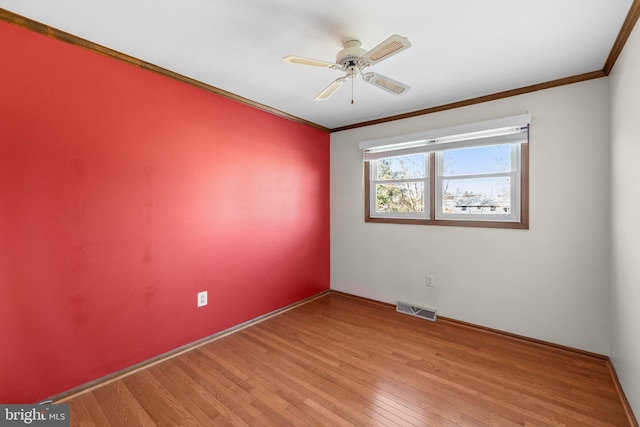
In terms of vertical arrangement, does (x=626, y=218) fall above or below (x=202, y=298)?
above

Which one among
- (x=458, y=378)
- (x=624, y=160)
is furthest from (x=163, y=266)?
(x=624, y=160)

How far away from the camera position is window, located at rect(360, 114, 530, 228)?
268 cm

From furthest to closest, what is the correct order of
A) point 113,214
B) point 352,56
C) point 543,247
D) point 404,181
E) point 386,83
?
1. point 404,181
2. point 543,247
3. point 113,214
4. point 386,83
5. point 352,56

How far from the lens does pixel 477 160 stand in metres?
2.92

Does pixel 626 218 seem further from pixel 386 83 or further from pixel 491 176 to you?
pixel 386 83

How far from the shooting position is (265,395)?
6.20 ft

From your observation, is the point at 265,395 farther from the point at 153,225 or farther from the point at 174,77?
the point at 174,77

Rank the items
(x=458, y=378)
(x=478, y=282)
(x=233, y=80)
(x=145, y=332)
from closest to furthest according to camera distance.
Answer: (x=458, y=378) → (x=145, y=332) → (x=233, y=80) → (x=478, y=282)

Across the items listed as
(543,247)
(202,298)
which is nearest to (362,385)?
(202,298)

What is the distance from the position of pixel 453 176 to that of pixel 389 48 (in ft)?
6.41

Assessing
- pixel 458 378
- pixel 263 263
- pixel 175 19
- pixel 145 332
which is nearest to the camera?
pixel 175 19

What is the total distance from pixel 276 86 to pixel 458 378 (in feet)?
9.24

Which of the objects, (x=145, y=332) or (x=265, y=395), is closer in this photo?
(x=265, y=395)

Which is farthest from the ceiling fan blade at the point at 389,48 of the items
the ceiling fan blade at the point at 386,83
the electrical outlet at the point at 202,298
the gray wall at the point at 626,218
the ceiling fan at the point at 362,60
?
the electrical outlet at the point at 202,298
